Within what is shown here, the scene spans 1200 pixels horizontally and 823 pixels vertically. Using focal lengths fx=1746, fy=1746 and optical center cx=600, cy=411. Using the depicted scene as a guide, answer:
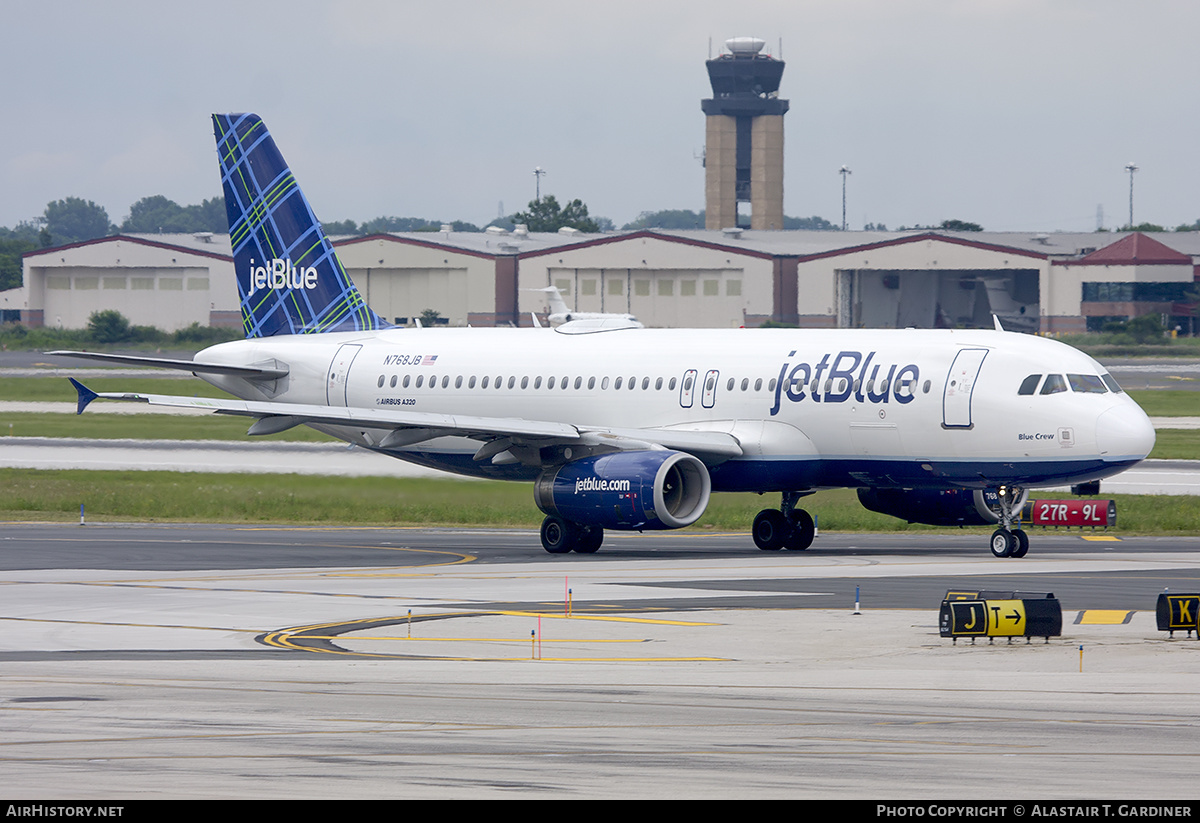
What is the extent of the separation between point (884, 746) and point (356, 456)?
33647 millimetres

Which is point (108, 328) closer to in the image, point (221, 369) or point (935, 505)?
point (221, 369)

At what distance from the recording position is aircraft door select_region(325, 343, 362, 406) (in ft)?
152

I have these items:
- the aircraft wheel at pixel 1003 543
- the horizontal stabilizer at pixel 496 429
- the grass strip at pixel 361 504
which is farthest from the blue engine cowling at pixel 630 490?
the aircraft wheel at pixel 1003 543

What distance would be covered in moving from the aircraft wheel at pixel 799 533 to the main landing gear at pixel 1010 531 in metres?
4.86

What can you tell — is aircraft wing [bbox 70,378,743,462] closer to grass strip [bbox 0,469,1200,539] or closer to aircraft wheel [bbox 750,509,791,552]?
aircraft wheel [bbox 750,509,791,552]

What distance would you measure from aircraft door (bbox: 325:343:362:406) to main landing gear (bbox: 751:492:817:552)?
12.4 m

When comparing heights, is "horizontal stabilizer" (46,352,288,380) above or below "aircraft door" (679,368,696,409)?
above

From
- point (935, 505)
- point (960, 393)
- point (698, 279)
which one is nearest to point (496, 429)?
point (960, 393)

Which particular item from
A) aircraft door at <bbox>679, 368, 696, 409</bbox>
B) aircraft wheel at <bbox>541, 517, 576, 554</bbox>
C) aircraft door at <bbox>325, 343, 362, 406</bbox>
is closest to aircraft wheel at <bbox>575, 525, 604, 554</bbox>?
aircraft wheel at <bbox>541, 517, 576, 554</bbox>

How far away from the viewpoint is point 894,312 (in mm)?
154250

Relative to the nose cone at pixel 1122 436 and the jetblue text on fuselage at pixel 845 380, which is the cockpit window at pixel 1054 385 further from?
the jetblue text on fuselage at pixel 845 380

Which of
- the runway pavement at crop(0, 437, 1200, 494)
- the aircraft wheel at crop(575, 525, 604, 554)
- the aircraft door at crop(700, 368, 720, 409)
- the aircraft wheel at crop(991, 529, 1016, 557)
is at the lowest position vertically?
the aircraft wheel at crop(575, 525, 604, 554)
